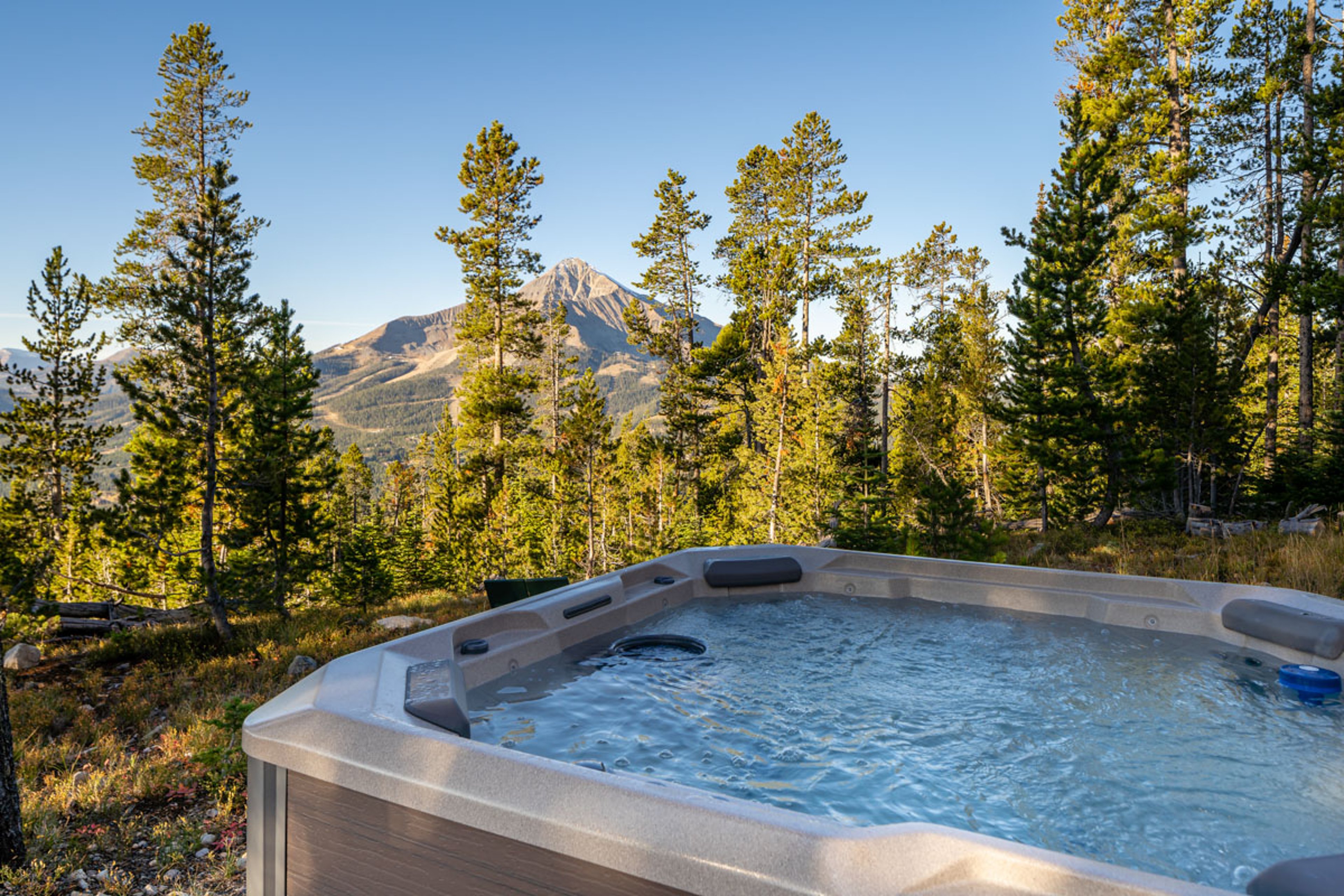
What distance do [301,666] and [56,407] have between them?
36.9ft

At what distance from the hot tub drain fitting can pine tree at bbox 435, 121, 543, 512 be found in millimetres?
14538

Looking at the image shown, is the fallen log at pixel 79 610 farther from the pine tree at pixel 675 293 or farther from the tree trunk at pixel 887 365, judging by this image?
the tree trunk at pixel 887 365

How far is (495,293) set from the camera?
58.0 ft

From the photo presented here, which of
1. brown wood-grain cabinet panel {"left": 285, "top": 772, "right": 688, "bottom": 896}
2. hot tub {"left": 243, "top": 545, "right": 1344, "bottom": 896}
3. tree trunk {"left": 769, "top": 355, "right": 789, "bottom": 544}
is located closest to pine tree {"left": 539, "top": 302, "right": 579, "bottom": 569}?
tree trunk {"left": 769, "top": 355, "right": 789, "bottom": 544}

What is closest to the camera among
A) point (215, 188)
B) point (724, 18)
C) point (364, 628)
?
point (364, 628)

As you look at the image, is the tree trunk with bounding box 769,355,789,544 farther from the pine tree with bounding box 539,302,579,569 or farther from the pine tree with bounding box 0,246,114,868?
the pine tree with bounding box 0,246,114,868

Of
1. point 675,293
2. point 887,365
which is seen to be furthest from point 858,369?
point 675,293

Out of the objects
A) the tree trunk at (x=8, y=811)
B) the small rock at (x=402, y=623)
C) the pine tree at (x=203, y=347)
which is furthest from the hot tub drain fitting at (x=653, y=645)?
the pine tree at (x=203, y=347)

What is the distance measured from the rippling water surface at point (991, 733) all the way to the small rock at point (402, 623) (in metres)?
4.80

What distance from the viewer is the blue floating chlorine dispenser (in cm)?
285

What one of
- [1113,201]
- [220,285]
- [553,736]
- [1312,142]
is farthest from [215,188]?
[1312,142]

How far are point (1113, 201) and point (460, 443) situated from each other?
600 inches

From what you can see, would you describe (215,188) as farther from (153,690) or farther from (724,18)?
(724,18)

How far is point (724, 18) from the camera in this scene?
10930mm
